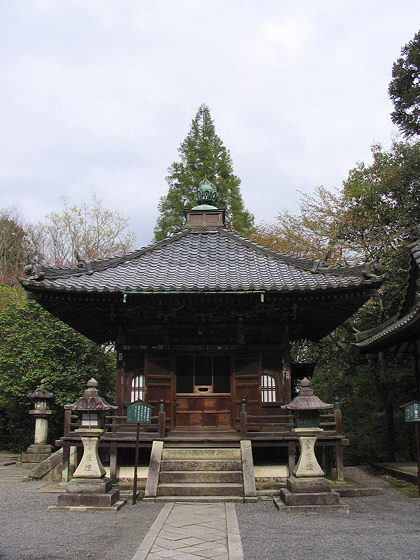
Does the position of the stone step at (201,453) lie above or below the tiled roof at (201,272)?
below

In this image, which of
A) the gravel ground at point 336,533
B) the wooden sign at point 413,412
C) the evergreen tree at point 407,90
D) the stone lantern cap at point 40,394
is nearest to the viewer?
the gravel ground at point 336,533

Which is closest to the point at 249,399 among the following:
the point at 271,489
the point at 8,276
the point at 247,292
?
the point at 271,489

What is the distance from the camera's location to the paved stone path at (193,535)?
615 centimetres

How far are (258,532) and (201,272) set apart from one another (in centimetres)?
648

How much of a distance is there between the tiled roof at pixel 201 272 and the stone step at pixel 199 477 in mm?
3887

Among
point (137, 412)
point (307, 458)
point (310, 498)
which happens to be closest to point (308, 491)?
point (310, 498)

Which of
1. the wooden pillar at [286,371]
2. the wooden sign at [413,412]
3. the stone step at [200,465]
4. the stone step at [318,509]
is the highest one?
the wooden pillar at [286,371]

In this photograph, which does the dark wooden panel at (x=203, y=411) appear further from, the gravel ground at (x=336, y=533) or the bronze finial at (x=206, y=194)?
the bronze finial at (x=206, y=194)

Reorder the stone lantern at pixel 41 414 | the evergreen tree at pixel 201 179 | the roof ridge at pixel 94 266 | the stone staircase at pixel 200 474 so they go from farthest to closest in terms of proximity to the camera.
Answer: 1. the evergreen tree at pixel 201 179
2. the stone lantern at pixel 41 414
3. the roof ridge at pixel 94 266
4. the stone staircase at pixel 200 474

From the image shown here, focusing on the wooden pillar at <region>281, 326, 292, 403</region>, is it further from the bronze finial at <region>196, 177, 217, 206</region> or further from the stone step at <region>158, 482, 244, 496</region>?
the bronze finial at <region>196, 177, 217, 206</region>

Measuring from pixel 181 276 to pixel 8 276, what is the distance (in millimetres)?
23893

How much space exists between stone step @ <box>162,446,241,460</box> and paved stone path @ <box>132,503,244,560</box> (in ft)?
5.25

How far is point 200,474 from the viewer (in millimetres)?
10070

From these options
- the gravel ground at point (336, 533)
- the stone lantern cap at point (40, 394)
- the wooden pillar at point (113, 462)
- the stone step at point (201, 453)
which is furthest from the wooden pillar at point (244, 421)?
the stone lantern cap at point (40, 394)
